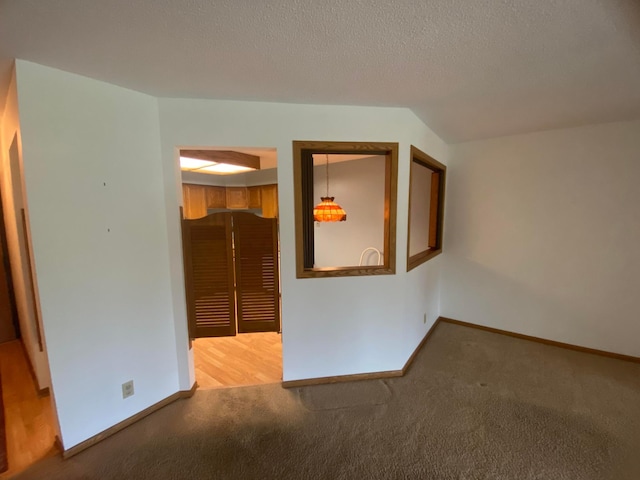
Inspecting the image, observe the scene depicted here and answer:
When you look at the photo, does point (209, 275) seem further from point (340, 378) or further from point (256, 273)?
point (340, 378)

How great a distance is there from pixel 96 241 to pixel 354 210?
131 inches

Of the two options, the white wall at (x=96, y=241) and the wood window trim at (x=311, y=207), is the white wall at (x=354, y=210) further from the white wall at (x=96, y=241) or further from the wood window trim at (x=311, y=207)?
the white wall at (x=96, y=241)

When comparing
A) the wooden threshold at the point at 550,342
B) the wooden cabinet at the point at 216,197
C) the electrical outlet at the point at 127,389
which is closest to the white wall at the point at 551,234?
the wooden threshold at the point at 550,342

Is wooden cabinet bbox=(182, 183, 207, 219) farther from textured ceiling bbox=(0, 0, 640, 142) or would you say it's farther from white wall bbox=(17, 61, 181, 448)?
textured ceiling bbox=(0, 0, 640, 142)

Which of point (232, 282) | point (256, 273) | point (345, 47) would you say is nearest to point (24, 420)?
point (232, 282)

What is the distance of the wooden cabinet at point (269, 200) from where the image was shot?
185 inches

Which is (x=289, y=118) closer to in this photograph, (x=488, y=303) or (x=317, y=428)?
(x=317, y=428)

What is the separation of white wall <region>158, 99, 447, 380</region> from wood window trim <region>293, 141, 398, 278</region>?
47mm

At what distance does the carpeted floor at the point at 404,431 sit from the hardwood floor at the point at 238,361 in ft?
0.56

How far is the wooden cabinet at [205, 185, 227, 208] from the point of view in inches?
194

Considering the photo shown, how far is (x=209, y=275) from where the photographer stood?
220 centimetres

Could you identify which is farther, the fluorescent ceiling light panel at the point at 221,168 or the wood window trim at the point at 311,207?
the fluorescent ceiling light panel at the point at 221,168

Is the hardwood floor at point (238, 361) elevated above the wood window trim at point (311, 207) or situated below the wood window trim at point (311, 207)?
below

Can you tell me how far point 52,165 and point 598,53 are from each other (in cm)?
301
